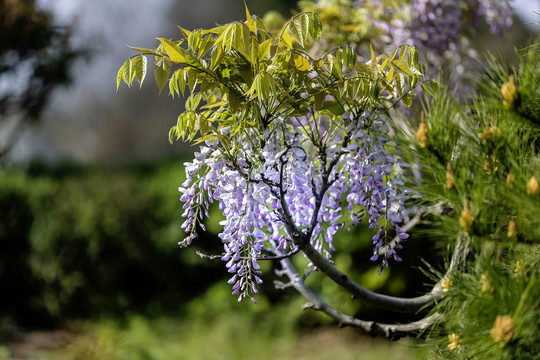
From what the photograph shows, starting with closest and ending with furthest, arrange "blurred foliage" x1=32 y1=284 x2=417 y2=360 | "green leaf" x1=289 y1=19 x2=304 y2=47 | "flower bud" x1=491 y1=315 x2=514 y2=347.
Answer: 1. "flower bud" x1=491 y1=315 x2=514 y2=347
2. "green leaf" x1=289 y1=19 x2=304 y2=47
3. "blurred foliage" x1=32 y1=284 x2=417 y2=360

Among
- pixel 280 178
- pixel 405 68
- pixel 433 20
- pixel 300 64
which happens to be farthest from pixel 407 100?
pixel 433 20

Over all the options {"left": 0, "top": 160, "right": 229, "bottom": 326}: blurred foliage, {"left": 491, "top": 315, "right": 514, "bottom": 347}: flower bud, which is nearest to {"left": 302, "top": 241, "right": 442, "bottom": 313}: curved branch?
{"left": 491, "top": 315, "right": 514, "bottom": 347}: flower bud

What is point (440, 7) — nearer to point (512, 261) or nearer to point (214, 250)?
point (512, 261)

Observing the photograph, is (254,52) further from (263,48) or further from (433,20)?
(433,20)

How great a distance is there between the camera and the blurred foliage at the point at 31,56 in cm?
813

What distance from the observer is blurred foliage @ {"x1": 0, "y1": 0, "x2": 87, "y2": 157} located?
8.13 meters

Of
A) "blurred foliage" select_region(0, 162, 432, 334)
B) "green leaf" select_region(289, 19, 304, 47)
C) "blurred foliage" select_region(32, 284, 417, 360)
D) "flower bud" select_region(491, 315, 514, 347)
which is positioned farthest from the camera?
"blurred foliage" select_region(0, 162, 432, 334)

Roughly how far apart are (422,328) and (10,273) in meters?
6.45

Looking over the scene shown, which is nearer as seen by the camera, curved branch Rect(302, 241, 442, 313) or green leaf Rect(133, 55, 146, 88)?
green leaf Rect(133, 55, 146, 88)

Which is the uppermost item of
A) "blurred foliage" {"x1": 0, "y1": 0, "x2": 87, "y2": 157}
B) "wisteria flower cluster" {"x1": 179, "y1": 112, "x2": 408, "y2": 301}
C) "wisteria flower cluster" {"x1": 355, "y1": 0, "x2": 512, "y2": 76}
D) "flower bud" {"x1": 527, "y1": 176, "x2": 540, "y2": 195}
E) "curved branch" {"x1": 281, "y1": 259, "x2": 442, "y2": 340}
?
"blurred foliage" {"x1": 0, "y1": 0, "x2": 87, "y2": 157}

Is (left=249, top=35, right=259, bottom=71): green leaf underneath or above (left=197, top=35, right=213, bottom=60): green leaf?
underneath

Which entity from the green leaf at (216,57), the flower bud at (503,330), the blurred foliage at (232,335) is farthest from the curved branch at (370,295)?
the blurred foliage at (232,335)

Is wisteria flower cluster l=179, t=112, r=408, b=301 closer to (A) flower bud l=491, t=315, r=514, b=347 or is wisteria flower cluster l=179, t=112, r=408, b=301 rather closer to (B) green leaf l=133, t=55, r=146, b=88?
(B) green leaf l=133, t=55, r=146, b=88

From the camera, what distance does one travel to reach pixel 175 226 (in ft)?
19.6
